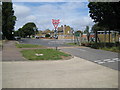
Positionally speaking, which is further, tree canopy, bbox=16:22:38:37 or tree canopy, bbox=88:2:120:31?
tree canopy, bbox=16:22:38:37

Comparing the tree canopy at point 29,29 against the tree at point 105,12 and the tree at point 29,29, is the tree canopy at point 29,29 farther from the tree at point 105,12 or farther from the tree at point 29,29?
the tree at point 105,12

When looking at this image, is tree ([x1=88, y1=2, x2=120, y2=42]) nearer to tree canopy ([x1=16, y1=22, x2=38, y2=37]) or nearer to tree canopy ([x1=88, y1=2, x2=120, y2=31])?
tree canopy ([x1=88, y1=2, x2=120, y2=31])

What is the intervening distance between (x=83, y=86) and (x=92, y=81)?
835mm

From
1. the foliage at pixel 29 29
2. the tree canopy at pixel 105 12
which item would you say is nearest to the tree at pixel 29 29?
the foliage at pixel 29 29

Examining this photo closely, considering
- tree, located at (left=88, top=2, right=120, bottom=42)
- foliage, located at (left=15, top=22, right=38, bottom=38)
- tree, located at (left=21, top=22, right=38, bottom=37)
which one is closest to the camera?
tree, located at (left=88, top=2, right=120, bottom=42)

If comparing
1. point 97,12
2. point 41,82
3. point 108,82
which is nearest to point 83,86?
point 108,82

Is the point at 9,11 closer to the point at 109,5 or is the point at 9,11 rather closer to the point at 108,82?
the point at 109,5

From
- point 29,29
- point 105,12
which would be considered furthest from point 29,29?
point 105,12

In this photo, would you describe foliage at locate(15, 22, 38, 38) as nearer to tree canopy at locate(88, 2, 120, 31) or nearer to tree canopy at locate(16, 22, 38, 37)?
tree canopy at locate(16, 22, 38, 37)

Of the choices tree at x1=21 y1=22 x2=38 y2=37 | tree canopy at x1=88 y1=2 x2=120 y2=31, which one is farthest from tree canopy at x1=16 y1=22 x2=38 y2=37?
tree canopy at x1=88 y1=2 x2=120 y2=31

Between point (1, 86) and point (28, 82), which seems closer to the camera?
point (1, 86)

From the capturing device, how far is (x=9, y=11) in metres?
57.6

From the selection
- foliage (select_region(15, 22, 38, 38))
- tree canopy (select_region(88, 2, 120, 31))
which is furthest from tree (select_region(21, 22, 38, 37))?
tree canopy (select_region(88, 2, 120, 31))

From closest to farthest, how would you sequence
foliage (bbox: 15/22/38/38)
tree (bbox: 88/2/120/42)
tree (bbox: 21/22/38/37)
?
tree (bbox: 88/2/120/42), tree (bbox: 21/22/38/37), foliage (bbox: 15/22/38/38)
